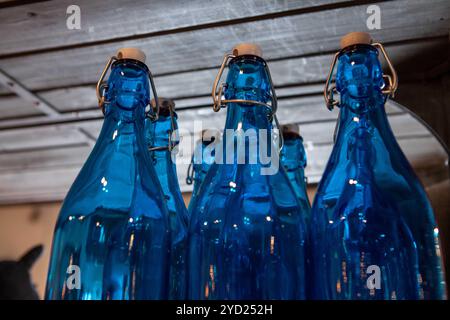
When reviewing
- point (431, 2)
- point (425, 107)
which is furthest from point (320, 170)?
point (431, 2)

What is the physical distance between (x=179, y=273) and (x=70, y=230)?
0.31 feet

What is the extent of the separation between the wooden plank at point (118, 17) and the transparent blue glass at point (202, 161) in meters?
0.14

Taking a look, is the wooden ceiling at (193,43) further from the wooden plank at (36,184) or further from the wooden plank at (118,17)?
the wooden plank at (36,184)

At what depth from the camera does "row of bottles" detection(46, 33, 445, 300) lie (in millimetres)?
342

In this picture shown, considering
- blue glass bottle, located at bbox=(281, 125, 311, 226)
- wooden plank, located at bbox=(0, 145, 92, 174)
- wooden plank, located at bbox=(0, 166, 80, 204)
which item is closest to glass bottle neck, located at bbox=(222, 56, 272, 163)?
blue glass bottle, located at bbox=(281, 125, 311, 226)

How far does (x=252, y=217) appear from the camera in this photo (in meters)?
0.36

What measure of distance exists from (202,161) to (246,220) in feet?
0.65

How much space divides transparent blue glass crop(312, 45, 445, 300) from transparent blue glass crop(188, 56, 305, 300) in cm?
2

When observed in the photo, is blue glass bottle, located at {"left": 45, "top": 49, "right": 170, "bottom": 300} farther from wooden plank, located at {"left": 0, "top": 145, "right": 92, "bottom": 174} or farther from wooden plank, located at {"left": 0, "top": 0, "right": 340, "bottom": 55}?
wooden plank, located at {"left": 0, "top": 145, "right": 92, "bottom": 174}

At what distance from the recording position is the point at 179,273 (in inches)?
16.1

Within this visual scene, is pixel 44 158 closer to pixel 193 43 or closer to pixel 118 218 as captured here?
pixel 193 43

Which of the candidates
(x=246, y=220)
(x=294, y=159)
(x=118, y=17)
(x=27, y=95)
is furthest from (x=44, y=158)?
(x=246, y=220)

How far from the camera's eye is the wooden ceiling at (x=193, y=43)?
1.84 ft
